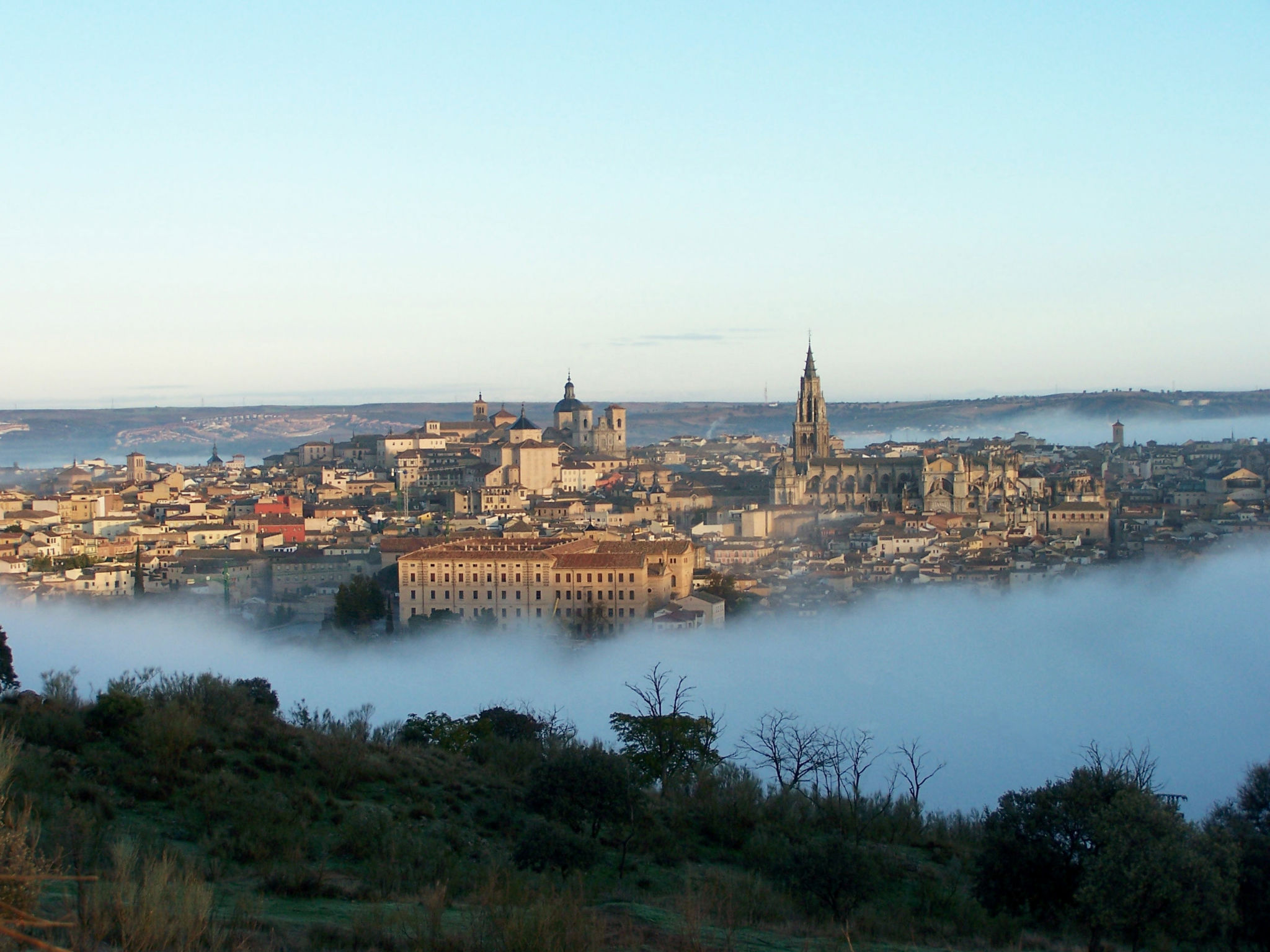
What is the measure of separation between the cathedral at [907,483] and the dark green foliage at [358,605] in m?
17.6

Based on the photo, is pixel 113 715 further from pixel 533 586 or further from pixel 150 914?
pixel 533 586

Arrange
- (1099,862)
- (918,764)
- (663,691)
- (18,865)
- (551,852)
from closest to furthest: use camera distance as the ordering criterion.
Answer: (18,865), (1099,862), (551,852), (918,764), (663,691)

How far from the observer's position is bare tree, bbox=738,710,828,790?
992 cm

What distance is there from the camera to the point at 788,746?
10.4m

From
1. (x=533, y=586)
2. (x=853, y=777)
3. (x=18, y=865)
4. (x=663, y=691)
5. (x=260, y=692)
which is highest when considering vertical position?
(x=18, y=865)

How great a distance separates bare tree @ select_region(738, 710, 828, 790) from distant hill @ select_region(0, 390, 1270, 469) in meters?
80.9

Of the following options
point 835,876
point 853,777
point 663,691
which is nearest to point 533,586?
point 663,691

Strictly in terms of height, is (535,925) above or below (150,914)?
below

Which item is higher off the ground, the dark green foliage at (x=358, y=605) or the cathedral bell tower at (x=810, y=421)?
the cathedral bell tower at (x=810, y=421)

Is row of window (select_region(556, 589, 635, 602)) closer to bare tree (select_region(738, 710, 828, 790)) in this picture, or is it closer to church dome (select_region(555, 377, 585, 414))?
bare tree (select_region(738, 710, 828, 790))

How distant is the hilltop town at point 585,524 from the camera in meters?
21.9

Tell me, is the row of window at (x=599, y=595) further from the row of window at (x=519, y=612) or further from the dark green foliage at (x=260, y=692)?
the dark green foliage at (x=260, y=692)

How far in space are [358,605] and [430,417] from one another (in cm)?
9978

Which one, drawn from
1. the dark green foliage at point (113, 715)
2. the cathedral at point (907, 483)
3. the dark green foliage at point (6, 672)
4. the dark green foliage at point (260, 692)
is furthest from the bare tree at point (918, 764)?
the cathedral at point (907, 483)
